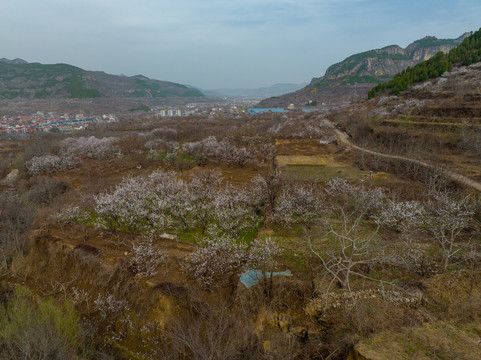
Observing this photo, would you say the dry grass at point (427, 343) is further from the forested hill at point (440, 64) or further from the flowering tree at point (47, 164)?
the forested hill at point (440, 64)

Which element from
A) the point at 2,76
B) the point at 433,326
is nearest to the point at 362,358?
the point at 433,326

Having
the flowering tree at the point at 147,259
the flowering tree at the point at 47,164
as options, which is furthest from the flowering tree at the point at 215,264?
the flowering tree at the point at 47,164

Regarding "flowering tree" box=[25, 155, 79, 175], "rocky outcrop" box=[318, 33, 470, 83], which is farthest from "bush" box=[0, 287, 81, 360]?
"rocky outcrop" box=[318, 33, 470, 83]

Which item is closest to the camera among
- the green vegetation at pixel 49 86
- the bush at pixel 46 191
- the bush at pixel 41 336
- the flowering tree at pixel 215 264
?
the bush at pixel 41 336

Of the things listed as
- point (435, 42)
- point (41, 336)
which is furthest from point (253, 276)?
point (435, 42)

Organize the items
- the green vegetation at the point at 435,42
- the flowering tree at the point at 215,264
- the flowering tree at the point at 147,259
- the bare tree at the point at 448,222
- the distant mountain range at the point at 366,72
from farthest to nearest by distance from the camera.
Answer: the green vegetation at the point at 435,42 < the distant mountain range at the point at 366,72 < the flowering tree at the point at 147,259 < the flowering tree at the point at 215,264 < the bare tree at the point at 448,222

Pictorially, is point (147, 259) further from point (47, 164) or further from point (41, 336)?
point (47, 164)
